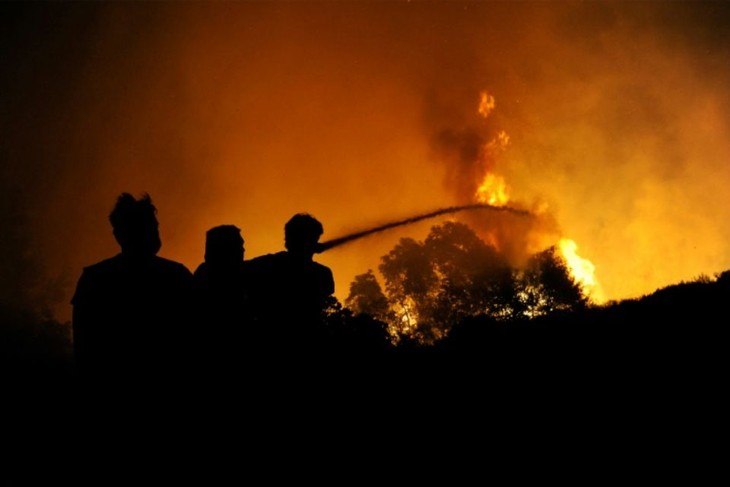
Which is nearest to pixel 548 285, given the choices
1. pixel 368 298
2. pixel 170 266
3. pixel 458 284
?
pixel 458 284

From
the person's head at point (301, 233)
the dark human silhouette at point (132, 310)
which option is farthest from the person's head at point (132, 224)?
the person's head at point (301, 233)

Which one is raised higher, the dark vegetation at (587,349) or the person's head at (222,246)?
the person's head at (222,246)

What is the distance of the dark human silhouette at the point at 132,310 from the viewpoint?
3.52 m

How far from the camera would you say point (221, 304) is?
456 centimetres

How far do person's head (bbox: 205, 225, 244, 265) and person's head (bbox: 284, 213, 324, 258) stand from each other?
2.22 feet

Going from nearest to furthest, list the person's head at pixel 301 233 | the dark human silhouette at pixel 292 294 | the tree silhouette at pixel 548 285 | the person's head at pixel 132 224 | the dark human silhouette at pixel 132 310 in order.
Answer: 1. the dark human silhouette at pixel 132 310
2. the person's head at pixel 132 224
3. the dark human silhouette at pixel 292 294
4. the person's head at pixel 301 233
5. the tree silhouette at pixel 548 285

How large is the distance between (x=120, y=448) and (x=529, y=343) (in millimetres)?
5796

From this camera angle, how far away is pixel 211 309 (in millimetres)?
4480

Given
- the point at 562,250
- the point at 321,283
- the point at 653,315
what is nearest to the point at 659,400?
the point at 653,315

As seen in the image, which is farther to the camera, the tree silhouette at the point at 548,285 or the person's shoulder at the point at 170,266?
the tree silhouette at the point at 548,285

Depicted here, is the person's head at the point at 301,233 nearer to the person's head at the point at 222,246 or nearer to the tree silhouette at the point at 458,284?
the person's head at the point at 222,246

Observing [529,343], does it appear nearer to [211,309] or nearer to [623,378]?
[623,378]

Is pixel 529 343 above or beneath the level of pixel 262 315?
beneath

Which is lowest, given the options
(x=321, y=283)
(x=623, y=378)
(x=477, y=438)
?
(x=477, y=438)
